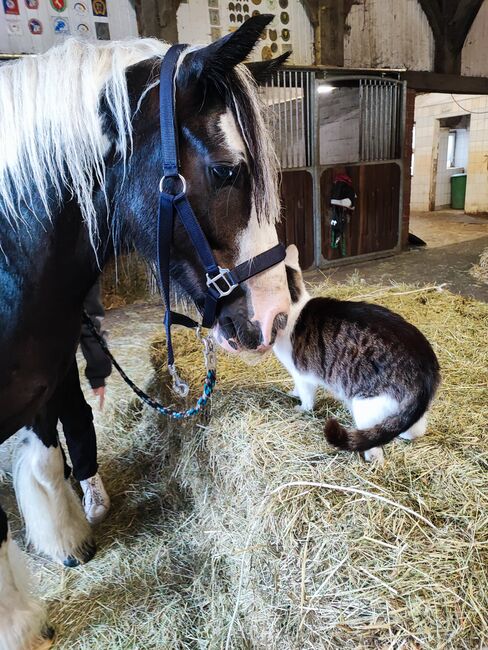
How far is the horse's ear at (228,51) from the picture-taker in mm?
846

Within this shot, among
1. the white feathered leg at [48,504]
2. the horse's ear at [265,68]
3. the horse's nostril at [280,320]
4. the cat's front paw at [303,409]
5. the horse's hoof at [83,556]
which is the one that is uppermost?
the horse's ear at [265,68]

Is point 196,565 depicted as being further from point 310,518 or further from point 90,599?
point 310,518

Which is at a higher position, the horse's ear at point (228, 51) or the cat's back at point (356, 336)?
the horse's ear at point (228, 51)

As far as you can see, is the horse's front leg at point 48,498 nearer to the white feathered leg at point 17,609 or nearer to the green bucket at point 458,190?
the white feathered leg at point 17,609

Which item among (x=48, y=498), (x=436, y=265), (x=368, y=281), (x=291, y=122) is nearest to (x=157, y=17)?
(x=291, y=122)

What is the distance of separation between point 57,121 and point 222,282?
48 cm

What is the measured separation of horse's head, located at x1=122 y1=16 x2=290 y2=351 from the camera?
0.92m

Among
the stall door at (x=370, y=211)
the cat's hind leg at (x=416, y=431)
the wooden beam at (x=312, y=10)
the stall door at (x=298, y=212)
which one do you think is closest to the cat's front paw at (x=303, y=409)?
the cat's hind leg at (x=416, y=431)

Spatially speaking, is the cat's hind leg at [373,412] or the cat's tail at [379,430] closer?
the cat's tail at [379,430]

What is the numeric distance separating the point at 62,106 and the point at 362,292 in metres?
2.49

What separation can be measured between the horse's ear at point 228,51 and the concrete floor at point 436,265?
141 inches

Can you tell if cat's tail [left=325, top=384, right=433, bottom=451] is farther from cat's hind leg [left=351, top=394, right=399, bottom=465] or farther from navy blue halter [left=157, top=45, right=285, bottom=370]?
navy blue halter [left=157, top=45, right=285, bottom=370]

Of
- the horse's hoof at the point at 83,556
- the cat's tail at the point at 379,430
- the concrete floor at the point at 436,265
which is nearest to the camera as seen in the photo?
the cat's tail at the point at 379,430

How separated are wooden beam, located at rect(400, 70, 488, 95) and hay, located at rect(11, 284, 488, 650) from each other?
580cm
